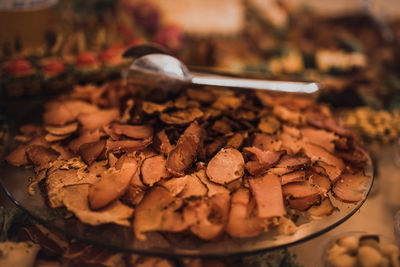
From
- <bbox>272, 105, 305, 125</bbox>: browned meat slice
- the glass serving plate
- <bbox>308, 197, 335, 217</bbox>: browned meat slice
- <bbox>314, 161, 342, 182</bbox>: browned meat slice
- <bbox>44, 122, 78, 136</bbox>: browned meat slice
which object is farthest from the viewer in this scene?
<bbox>272, 105, 305, 125</bbox>: browned meat slice

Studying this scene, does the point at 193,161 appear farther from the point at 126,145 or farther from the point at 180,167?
the point at 126,145

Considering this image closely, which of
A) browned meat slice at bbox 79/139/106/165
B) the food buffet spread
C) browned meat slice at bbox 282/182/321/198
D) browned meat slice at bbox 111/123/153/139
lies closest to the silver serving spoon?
the food buffet spread

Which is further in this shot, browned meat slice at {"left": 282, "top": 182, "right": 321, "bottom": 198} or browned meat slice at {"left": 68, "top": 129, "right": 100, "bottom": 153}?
browned meat slice at {"left": 68, "top": 129, "right": 100, "bottom": 153}

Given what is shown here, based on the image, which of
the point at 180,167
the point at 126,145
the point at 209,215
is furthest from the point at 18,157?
the point at 209,215

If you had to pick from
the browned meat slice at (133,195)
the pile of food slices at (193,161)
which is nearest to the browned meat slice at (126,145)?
the pile of food slices at (193,161)

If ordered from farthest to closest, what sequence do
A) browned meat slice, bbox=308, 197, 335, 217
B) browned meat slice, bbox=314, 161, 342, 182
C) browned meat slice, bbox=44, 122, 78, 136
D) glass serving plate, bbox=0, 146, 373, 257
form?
1. browned meat slice, bbox=44, 122, 78, 136
2. browned meat slice, bbox=314, 161, 342, 182
3. browned meat slice, bbox=308, 197, 335, 217
4. glass serving plate, bbox=0, 146, 373, 257

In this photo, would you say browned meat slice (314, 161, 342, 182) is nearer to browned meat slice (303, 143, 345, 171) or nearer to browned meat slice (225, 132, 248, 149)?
browned meat slice (303, 143, 345, 171)

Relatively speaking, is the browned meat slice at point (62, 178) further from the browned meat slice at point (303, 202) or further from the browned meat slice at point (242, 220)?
the browned meat slice at point (303, 202)
